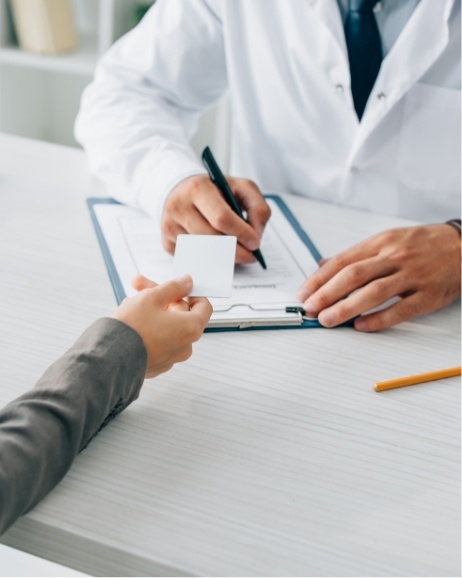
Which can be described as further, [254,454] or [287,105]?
[287,105]

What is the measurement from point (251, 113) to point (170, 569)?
3.31 feet

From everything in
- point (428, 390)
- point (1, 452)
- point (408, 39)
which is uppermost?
point (408, 39)

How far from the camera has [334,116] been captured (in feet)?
4.12

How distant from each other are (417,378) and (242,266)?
0.94 ft

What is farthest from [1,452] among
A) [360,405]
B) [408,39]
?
[408,39]

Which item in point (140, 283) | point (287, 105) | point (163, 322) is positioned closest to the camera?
point (163, 322)

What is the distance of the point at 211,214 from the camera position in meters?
0.93

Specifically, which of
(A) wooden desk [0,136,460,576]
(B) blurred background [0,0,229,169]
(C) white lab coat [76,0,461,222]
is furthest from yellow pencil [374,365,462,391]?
(B) blurred background [0,0,229,169]

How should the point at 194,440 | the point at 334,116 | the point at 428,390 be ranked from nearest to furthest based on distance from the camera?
the point at 194,440, the point at 428,390, the point at 334,116

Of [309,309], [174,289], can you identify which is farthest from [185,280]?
[309,309]

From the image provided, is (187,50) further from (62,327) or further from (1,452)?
(1,452)

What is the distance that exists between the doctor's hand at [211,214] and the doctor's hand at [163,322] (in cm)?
19

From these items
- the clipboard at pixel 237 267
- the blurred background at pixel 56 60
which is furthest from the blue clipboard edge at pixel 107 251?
the blurred background at pixel 56 60

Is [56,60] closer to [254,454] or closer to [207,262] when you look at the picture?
[207,262]
